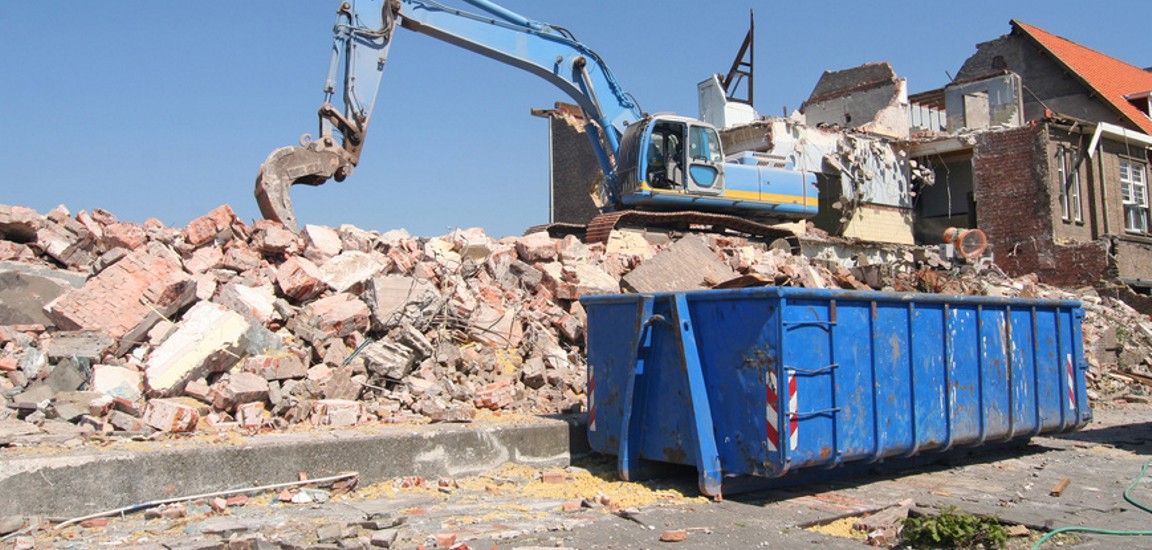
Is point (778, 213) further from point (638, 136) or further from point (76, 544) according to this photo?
point (76, 544)

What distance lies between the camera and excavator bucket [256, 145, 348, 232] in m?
12.0

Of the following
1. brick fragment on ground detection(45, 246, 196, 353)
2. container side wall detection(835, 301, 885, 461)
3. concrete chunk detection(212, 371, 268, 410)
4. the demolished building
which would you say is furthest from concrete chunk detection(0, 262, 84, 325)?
the demolished building

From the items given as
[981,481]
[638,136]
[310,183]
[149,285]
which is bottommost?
[981,481]

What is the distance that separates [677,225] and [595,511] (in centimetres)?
1038

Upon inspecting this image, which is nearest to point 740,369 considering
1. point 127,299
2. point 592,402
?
point 592,402

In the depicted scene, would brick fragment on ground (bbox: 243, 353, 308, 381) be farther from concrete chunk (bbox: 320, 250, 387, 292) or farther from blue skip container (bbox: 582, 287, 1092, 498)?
blue skip container (bbox: 582, 287, 1092, 498)

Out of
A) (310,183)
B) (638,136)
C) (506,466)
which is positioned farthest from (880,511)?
(638,136)

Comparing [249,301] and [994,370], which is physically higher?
[249,301]

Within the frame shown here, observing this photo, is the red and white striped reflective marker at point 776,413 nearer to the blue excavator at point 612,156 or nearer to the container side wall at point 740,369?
the container side wall at point 740,369

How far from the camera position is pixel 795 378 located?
6.31 meters

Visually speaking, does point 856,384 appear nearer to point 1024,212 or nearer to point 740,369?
point 740,369

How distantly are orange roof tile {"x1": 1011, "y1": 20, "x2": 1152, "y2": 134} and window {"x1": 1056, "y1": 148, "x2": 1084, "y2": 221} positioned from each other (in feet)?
20.6

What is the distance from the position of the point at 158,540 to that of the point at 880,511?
453cm

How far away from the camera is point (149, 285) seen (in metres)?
8.95
